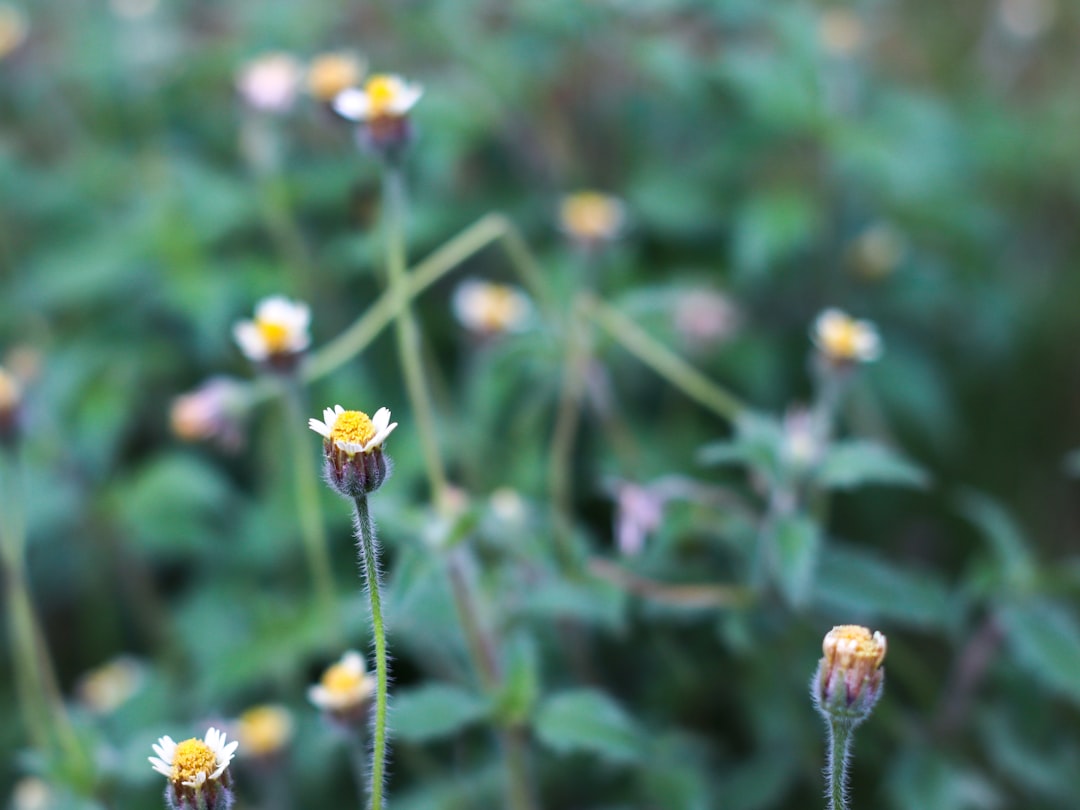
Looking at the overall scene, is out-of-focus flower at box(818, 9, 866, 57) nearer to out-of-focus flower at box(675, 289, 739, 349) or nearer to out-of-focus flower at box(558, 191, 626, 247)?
out-of-focus flower at box(558, 191, 626, 247)

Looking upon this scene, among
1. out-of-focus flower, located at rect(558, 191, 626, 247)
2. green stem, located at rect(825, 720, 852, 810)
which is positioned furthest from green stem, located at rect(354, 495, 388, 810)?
out-of-focus flower, located at rect(558, 191, 626, 247)

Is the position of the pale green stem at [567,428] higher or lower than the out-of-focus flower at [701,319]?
lower

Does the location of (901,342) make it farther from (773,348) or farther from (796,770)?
(796,770)

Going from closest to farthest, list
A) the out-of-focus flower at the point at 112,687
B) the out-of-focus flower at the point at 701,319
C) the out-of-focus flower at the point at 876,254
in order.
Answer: the out-of-focus flower at the point at 112,687
the out-of-focus flower at the point at 701,319
the out-of-focus flower at the point at 876,254

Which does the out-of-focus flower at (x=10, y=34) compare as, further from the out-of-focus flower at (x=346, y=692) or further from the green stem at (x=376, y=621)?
the green stem at (x=376, y=621)

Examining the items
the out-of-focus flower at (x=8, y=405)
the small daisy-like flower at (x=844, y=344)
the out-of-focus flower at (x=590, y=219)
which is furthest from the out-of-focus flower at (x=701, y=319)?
the out-of-focus flower at (x=8, y=405)

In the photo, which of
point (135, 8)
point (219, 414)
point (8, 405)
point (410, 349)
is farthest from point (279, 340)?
point (135, 8)

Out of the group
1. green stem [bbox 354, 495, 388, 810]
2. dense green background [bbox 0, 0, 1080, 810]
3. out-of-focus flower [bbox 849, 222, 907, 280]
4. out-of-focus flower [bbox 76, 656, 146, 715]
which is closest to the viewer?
green stem [bbox 354, 495, 388, 810]
